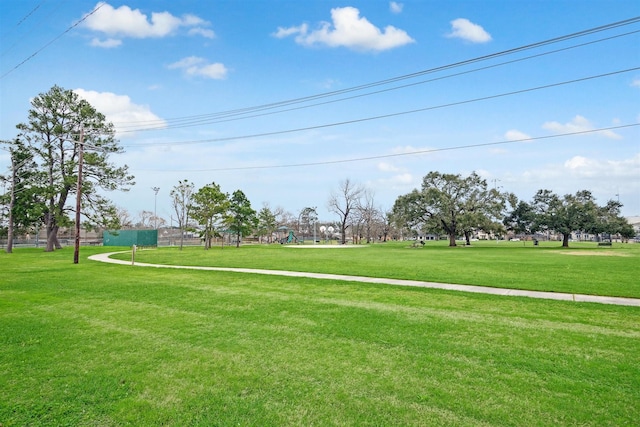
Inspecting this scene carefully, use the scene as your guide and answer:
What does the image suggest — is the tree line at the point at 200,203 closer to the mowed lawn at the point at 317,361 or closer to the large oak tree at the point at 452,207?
the large oak tree at the point at 452,207

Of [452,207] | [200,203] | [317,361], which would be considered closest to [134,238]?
[200,203]

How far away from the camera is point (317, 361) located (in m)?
4.96

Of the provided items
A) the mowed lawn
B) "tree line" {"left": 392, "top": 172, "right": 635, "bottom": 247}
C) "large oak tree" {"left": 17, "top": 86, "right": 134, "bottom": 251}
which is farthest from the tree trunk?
"tree line" {"left": 392, "top": 172, "right": 635, "bottom": 247}

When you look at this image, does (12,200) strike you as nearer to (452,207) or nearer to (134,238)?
(134,238)

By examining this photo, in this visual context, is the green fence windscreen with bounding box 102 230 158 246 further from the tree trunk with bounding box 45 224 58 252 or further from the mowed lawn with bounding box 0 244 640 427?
the mowed lawn with bounding box 0 244 640 427

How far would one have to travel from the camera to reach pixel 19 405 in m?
3.79

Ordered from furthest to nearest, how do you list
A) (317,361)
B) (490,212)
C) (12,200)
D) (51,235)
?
1. (490,212)
2. (51,235)
3. (12,200)
4. (317,361)

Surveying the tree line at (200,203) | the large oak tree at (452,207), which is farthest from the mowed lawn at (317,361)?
the large oak tree at (452,207)

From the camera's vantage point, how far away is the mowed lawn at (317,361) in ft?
11.9

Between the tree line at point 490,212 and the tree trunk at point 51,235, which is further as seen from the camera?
the tree line at point 490,212

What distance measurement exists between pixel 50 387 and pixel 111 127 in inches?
1481

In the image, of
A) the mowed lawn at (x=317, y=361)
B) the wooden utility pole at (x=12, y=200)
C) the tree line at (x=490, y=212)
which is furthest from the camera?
the tree line at (x=490, y=212)

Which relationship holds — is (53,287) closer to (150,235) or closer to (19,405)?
(19,405)

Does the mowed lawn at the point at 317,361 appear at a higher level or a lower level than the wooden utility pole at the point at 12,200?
lower
